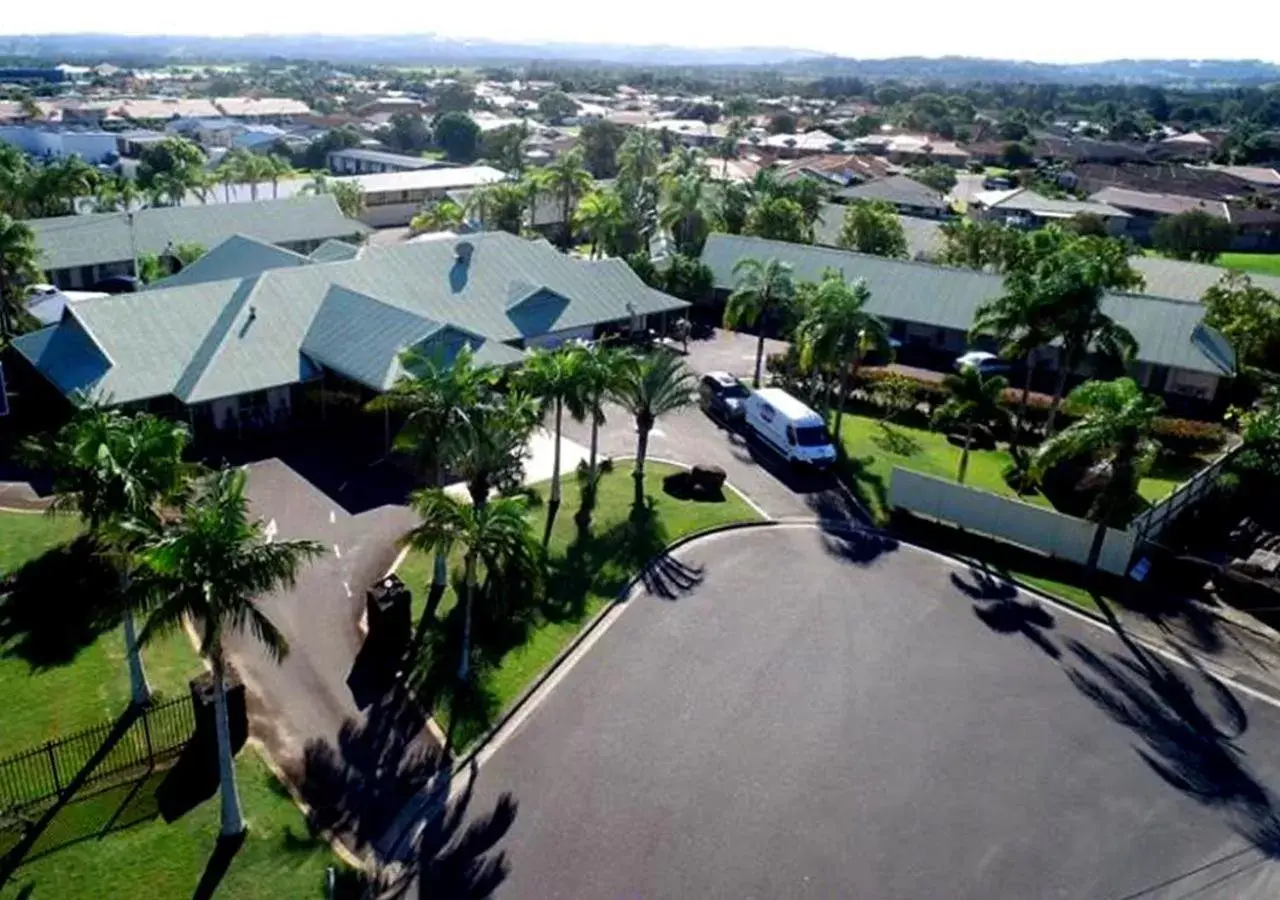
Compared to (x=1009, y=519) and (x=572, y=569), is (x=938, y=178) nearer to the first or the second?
(x=1009, y=519)

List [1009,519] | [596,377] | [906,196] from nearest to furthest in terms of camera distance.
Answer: [596,377], [1009,519], [906,196]

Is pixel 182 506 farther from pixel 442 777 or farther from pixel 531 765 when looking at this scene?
pixel 531 765

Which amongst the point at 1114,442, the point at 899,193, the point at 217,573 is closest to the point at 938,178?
the point at 899,193

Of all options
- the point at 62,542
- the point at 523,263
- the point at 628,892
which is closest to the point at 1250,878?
the point at 628,892

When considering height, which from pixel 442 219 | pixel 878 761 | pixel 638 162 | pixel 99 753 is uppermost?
pixel 638 162

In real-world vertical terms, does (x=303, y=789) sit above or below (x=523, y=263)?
below

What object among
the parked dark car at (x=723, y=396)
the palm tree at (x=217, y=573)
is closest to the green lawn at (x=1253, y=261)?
the parked dark car at (x=723, y=396)
